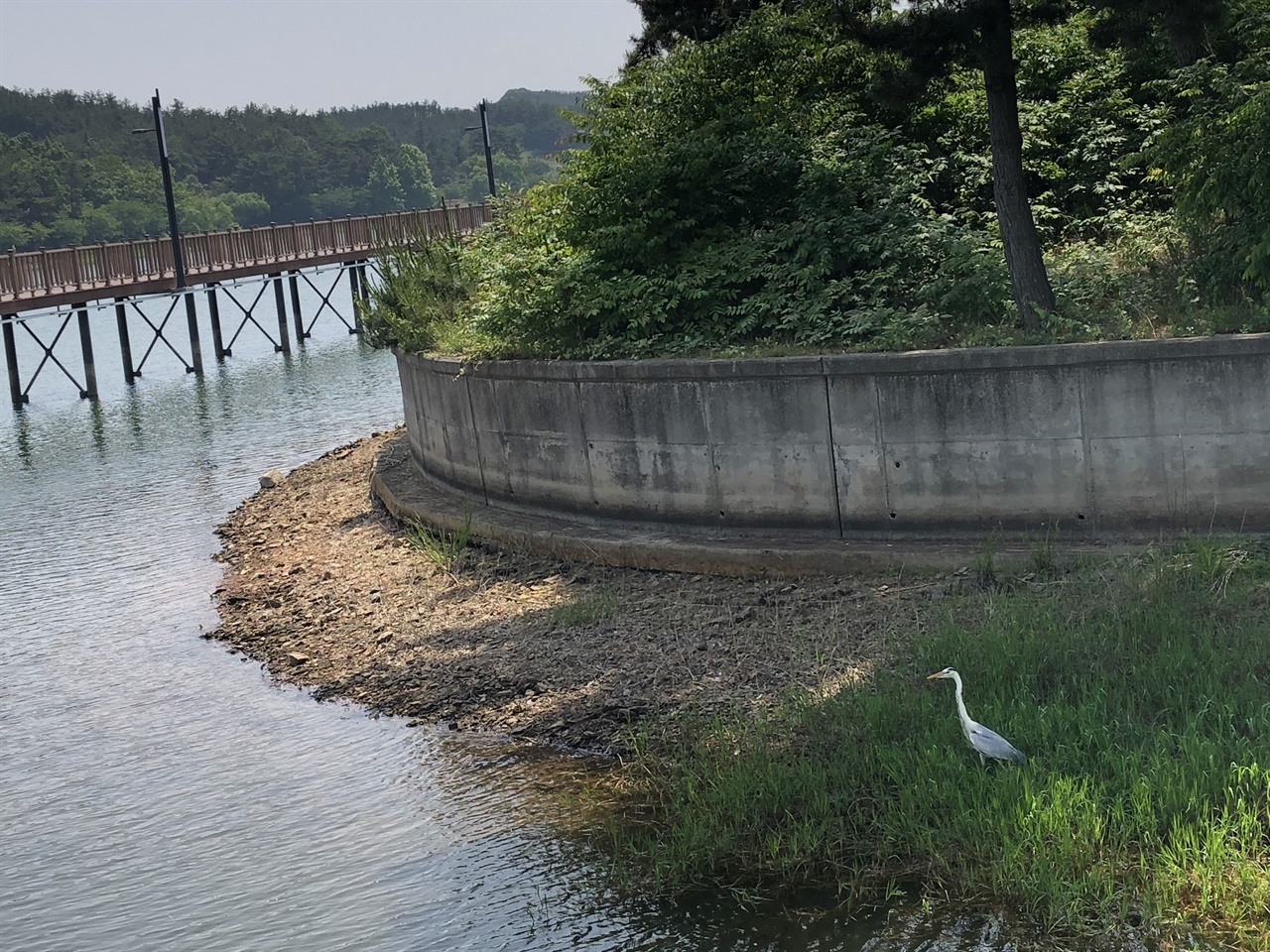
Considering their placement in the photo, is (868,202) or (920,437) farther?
(868,202)

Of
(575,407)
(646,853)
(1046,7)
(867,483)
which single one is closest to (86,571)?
(575,407)

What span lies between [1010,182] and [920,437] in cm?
237

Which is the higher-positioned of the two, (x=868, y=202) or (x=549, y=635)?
(x=868, y=202)

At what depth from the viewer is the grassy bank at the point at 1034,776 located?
577 cm

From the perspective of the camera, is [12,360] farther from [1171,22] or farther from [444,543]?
[1171,22]

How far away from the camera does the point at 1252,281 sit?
10.3 metres

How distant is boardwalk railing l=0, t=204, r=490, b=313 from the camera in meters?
33.5

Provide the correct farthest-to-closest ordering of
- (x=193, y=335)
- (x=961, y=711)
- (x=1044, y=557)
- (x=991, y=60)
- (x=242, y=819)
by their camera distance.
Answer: (x=193, y=335) < (x=991, y=60) < (x=1044, y=557) < (x=242, y=819) < (x=961, y=711)

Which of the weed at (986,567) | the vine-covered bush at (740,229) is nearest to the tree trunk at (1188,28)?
the vine-covered bush at (740,229)

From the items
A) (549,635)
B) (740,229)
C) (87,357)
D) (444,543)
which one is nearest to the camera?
(549,635)

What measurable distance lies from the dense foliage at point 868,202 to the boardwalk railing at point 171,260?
45.0 ft

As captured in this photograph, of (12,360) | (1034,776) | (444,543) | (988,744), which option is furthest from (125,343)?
(1034,776)

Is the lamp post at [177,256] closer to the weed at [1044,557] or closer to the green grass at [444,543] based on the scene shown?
the green grass at [444,543]

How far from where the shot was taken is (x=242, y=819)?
8156 mm
